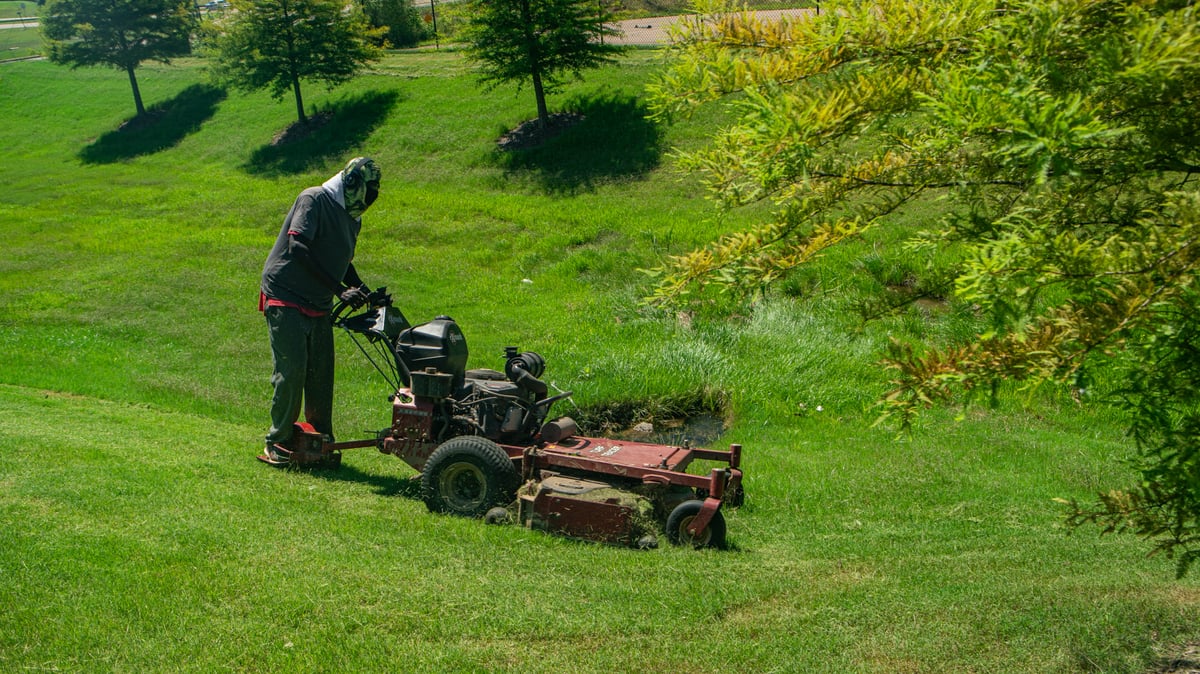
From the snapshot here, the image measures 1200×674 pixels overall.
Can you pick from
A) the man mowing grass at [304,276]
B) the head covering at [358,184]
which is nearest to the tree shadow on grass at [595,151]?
the head covering at [358,184]

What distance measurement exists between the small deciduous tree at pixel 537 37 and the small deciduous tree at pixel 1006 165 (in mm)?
21774

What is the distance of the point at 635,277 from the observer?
701 inches

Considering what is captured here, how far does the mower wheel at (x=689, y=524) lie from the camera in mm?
7043

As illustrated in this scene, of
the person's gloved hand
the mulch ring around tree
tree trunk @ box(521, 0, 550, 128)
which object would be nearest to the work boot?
the person's gloved hand

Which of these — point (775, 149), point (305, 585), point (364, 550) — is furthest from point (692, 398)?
point (775, 149)

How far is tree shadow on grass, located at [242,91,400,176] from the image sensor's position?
30.8 metres

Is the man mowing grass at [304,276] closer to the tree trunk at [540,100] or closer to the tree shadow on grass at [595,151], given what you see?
the tree shadow on grass at [595,151]

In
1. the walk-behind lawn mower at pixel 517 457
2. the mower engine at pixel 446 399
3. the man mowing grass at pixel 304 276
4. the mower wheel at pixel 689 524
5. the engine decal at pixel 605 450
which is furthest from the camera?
the man mowing grass at pixel 304 276

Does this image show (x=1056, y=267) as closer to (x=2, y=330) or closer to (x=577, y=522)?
(x=577, y=522)

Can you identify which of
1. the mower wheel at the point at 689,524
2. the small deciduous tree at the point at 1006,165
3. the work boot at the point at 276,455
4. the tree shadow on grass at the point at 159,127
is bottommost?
the tree shadow on grass at the point at 159,127

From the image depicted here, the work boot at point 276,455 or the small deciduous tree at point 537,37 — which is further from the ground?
the small deciduous tree at point 537,37

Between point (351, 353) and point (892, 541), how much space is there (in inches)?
365

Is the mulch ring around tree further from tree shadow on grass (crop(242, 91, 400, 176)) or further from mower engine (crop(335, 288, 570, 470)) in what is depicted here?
mower engine (crop(335, 288, 570, 470))

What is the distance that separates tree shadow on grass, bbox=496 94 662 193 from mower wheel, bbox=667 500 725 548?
17024 millimetres
